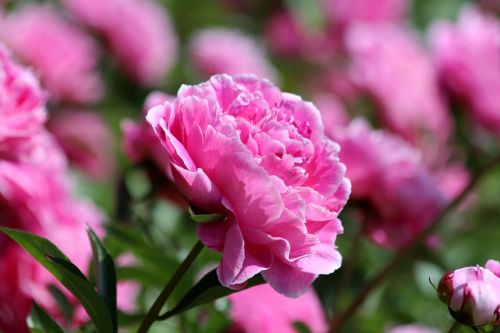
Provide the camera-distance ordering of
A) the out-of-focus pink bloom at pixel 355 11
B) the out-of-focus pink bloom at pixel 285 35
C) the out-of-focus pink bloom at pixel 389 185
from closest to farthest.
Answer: the out-of-focus pink bloom at pixel 389 185
the out-of-focus pink bloom at pixel 355 11
the out-of-focus pink bloom at pixel 285 35

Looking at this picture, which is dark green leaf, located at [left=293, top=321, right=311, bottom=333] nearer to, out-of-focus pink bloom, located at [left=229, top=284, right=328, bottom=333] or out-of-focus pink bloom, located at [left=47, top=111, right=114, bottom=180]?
out-of-focus pink bloom, located at [left=229, top=284, right=328, bottom=333]

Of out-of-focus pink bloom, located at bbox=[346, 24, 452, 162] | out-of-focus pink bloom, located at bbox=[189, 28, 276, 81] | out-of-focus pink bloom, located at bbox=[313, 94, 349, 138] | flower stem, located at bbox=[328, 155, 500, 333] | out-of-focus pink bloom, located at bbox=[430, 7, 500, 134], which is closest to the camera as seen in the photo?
flower stem, located at bbox=[328, 155, 500, 333]

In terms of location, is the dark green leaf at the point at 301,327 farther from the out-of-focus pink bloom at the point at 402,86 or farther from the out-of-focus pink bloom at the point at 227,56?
the out-of-focus pink bloom at the point at 227,56

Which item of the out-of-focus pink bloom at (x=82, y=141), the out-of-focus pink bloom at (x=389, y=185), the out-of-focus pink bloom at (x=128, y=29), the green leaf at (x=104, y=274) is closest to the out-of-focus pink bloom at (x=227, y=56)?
the out-of-focus pink bloom at (x=128, y=29)

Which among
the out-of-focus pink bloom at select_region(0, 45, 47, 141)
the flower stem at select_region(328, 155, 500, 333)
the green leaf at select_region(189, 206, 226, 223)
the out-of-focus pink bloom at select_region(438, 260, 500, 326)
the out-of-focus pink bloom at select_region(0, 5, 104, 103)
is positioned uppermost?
the out-of-focus pink bloom at select_region(438, 260, 500, 326)

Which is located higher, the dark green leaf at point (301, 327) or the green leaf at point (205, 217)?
the green leaf at point (205, 217)

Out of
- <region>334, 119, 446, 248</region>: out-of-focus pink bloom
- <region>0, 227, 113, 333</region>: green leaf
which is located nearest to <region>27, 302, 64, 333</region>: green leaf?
<region>0, 227, 113, 333</region>: green leaf
